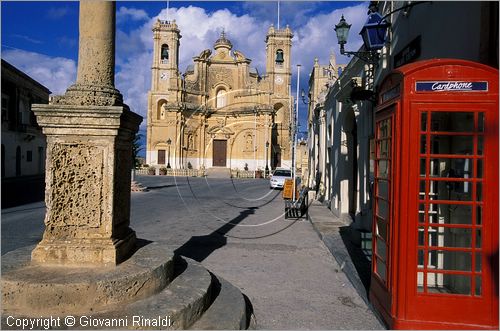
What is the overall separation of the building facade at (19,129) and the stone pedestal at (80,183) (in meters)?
27.9

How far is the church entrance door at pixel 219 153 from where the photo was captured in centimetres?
4997

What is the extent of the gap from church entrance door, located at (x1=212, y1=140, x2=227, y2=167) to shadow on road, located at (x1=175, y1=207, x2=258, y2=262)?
128ft

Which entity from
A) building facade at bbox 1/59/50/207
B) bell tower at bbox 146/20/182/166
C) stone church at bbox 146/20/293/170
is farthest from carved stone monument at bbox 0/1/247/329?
bell tower at bbox 146/20/182/166

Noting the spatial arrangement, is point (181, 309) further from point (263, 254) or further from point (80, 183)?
point (263, 254)

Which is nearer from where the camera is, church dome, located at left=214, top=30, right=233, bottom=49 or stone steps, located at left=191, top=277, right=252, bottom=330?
stone steps, located at left=191, top=277, right=252, bottom=330

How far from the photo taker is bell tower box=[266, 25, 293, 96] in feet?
166

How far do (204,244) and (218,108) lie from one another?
44.2m

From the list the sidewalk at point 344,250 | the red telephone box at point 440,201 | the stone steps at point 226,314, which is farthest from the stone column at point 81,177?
the sidewalk at point 344,250

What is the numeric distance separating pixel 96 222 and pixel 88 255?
0.33 metres

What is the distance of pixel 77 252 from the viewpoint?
3.78 metres

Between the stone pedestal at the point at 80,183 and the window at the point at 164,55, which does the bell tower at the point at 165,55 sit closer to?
the window at the point at 164,55

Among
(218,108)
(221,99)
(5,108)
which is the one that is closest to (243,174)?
(218,108)

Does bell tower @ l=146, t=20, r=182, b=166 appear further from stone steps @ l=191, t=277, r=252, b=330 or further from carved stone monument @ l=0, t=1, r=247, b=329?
stone steps @ l=191, t=277, r=252, b=330

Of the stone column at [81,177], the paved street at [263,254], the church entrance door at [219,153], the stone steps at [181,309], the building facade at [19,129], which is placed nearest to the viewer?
the stone steps at [181,309]
